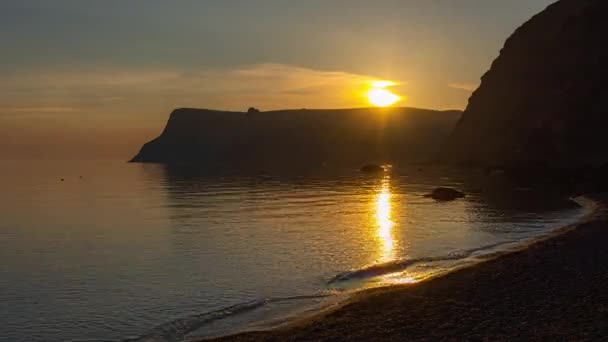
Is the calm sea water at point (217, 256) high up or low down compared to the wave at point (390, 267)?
down

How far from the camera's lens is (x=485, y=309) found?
1767cm

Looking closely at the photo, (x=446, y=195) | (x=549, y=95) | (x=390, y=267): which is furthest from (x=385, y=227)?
(x=549, y=95)

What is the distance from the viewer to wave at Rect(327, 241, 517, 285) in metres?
26.0

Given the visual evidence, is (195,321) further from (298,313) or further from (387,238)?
(387,238)

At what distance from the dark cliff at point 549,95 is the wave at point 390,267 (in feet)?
258

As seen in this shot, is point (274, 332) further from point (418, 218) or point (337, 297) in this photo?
point (418, 218)

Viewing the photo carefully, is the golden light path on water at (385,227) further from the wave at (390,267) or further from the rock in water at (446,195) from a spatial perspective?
the rock in water at (446,195)

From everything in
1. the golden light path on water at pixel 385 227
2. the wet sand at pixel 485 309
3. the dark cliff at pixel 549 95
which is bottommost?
the golden light path on water at pixel 385 227

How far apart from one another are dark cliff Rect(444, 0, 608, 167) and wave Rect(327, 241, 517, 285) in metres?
78.7

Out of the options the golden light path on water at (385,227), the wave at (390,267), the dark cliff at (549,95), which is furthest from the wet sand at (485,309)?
the dark cliff at (549,95)

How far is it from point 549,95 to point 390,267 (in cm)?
9682

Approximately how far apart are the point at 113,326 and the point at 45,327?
7.51 ft

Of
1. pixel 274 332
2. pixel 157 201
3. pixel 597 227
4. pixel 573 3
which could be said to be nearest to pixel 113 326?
pixel 274 332

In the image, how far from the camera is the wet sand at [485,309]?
1531 cm
